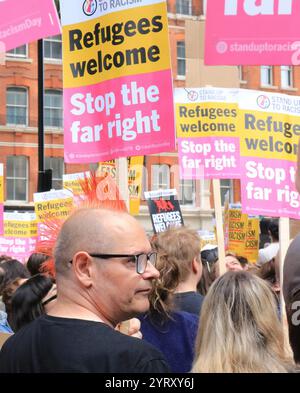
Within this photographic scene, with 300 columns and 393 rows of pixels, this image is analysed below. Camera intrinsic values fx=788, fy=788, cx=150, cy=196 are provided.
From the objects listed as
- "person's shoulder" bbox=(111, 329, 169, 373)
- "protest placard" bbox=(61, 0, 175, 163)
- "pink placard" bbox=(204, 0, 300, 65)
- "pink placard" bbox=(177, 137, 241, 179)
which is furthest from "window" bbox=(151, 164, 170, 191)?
"person's shoulder" bbox=(111, 329, 169, 373)

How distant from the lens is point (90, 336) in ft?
7.29

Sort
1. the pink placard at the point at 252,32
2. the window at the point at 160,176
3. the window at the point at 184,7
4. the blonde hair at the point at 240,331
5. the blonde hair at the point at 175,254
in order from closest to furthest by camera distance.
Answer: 1. the blonde hair at the point at 240,331
2. the blonde hair at the point at 175,254
3. the pink placard at the point at 252,32
4. the window at the point at 160,176
5. the window at the point at 184,7

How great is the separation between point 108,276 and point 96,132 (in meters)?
3.35

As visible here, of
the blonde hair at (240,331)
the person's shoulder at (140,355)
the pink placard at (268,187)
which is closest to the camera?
the person's shoulder at (140,355)

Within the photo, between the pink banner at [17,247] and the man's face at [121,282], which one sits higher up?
the man's face at [121,282]

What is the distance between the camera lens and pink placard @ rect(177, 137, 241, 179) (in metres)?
9.06

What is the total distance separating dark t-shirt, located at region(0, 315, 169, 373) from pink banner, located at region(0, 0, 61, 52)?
15.5 feet

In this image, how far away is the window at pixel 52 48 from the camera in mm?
36312

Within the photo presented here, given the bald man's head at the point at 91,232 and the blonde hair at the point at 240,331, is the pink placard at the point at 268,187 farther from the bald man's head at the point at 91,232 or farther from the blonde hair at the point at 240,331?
the bald man's head at the point at 91,232

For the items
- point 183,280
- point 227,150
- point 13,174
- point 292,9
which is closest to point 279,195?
point 227,150

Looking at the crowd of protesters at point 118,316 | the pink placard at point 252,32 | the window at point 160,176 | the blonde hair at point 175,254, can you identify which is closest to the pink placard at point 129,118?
the pink placard at point 252,32

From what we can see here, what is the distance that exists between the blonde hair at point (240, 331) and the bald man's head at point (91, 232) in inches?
17.7

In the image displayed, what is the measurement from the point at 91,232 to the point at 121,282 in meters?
0.18
